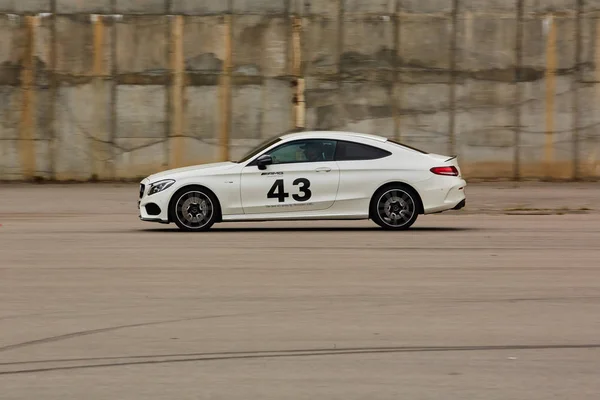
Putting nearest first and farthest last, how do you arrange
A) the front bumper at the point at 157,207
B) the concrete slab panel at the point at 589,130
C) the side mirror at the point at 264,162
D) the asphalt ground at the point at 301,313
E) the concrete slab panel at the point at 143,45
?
the asphalt ground at the point at 301,313 < the front bumper at the point at 157,207 < the side mirror at the point at 264,162 < the concrete slab panel at the point at 589,130 < the concrete slab panel at the point at 143,45

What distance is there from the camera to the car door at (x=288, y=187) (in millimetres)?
16516

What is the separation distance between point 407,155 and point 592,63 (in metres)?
12.0

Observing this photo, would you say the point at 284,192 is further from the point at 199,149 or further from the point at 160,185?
the point at 199,149

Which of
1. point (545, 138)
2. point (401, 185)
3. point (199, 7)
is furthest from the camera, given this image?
point (199, 7)

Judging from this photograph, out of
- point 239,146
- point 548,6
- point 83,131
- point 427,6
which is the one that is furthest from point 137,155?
point 548,6

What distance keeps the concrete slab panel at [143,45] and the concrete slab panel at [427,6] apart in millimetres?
5386

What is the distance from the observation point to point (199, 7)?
27.7 m

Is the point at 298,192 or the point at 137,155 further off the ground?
the point at 137,155

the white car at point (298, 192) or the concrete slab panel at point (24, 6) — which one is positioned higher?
the concrete slab panel at point (24, 6)

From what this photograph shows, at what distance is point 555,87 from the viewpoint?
27.5m

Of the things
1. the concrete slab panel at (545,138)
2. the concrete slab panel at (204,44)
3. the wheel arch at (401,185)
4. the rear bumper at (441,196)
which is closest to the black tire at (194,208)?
the wheel arch at (401,185)

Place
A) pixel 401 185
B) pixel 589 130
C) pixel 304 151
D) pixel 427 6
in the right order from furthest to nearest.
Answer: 1. pixel 427 6
2. pixel 589 130
3. pixel 304 151
4. pixel 401 185

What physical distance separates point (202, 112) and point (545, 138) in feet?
25.2

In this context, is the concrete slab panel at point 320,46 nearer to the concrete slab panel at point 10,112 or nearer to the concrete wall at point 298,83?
the concrete wall at point 298,83
